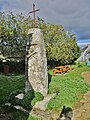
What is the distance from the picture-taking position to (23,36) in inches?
761

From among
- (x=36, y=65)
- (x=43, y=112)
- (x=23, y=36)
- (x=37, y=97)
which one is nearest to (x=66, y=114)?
(x=43, y=112)

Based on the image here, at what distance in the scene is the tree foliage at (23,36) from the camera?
18531mm

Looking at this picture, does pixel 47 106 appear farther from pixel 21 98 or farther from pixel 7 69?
pixel 7 69

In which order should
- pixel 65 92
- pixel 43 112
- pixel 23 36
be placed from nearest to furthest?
pixel 43 112 → pixel 65 92 → pixel 23 36

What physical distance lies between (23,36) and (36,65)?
12.1m

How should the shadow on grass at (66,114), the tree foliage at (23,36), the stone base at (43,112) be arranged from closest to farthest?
the shadow on grass at (66,114) < the stone base at (43,112) < the tree foliage at (23,36)

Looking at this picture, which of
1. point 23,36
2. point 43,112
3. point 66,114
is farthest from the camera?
point 23,36

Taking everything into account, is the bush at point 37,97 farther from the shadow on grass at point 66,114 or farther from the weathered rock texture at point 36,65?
the shadow on grass at point 66,114

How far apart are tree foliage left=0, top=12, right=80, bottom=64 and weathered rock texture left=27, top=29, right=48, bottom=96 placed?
10826 mm

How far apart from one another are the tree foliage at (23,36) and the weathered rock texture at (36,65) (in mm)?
10826

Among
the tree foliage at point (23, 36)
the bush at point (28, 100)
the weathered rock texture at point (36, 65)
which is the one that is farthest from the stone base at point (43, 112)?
the tree foliage at point (23, 36)

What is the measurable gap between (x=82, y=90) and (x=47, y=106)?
2782mm

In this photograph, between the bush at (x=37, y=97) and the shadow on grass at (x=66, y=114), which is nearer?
the shadow on grass at (x=66, y=114)

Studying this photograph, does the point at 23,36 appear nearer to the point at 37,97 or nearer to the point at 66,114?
the point at 37,97
